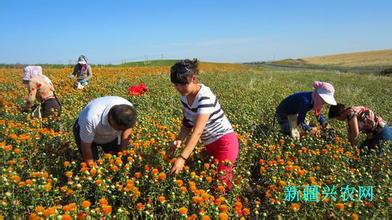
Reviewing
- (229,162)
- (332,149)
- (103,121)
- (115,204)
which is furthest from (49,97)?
(332,149)

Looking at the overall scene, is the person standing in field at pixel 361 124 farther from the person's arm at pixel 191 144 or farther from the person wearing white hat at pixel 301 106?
the person's arm at pixel 191 144

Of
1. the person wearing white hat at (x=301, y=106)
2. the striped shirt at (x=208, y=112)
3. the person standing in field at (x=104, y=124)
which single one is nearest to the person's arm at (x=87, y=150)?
the person standing in field at (x=104, y=124)

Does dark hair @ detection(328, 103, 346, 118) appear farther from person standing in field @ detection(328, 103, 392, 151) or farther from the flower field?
the flower field

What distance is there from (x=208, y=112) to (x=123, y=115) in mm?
792

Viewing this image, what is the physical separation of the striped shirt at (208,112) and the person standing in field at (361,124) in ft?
7.81

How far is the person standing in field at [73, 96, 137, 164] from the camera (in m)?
3.42

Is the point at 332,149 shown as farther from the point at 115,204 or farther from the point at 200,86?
the point at 115,204

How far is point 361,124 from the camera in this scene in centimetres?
568

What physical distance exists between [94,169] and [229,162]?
1257 millimetres

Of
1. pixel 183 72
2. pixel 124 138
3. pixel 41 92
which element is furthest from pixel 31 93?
pixel 183 72

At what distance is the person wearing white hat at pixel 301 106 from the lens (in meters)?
5.24

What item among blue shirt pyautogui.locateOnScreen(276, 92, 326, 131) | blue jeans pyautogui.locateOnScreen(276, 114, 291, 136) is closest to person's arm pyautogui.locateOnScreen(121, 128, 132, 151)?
blue shirt pyautogui.locateOnScreen(276, 92, 326, 131)

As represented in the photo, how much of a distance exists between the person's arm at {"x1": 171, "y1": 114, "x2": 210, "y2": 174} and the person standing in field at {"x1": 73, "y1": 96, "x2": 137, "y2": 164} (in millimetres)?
539

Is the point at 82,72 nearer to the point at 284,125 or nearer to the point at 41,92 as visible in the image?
the point at 41,92
